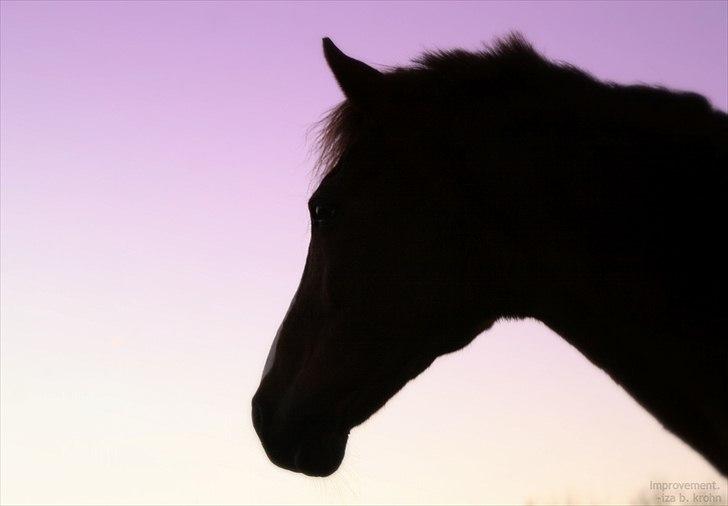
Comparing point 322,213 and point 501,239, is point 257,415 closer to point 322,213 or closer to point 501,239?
point 322,213

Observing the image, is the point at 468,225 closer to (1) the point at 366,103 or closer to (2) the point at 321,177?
(1) the point at 366,103

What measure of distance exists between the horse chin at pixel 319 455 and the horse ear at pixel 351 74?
4.40 feet

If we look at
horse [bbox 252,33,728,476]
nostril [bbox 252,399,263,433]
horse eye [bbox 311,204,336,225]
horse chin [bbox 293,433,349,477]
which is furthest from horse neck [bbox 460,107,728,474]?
nostril [bbox 252,399,263,433]

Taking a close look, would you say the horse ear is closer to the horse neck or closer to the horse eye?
the horse eye

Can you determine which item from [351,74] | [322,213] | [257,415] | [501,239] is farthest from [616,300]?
[257,415]

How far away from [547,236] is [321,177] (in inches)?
47.7

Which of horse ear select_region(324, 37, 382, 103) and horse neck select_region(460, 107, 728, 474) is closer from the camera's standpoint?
horse neck select_region(460, 107, 728, 474)

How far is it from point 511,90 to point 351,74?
0.63 meters

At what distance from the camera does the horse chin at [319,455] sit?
3111mm

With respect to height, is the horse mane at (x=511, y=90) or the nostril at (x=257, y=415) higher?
the horse mane at (x=511, y=90)

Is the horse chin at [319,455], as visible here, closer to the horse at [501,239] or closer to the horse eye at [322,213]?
the horse at [501,239]

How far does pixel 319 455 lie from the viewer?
3113mm

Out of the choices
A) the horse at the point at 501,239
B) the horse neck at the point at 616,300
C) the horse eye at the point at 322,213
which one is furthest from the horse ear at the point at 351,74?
the horse neck at the point at 616,300

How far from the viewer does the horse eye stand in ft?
10.4
